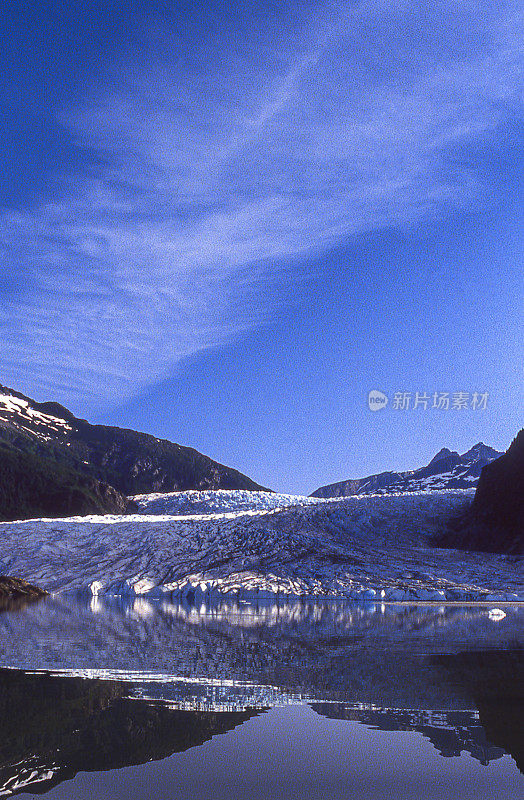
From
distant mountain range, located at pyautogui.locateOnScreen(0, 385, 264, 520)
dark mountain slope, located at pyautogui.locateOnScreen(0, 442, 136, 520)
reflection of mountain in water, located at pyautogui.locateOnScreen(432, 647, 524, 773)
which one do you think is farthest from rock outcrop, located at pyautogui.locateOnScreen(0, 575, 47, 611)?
distant mountain range, located at pyautogui.locateOnScreen(0, 385, 264, 520)

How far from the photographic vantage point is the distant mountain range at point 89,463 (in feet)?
395

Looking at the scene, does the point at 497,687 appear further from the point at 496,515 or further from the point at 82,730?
the point at 496,515

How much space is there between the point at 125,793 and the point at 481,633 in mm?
14889

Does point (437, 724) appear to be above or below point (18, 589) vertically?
above

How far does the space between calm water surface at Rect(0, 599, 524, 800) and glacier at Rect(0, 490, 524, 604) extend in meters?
24.3

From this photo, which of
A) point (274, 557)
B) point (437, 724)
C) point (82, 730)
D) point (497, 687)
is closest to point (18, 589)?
point (274, 557)

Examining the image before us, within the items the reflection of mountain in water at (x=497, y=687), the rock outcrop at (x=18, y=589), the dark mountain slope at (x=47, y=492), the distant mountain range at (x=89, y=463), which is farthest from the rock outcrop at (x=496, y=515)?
the distant mountain range at (x=89, y=463)

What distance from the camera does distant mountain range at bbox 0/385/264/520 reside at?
12031cm

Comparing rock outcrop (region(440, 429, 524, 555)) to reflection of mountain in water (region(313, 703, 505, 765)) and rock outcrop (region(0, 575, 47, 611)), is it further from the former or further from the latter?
reflection of mountain in water (region(313, 703, 505, 765))

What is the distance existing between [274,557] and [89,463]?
444 ft

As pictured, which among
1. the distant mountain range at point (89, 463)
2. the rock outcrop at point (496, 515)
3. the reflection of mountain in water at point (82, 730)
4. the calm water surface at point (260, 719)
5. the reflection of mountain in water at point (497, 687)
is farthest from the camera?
→ the distant mountain range at point (89, 463)

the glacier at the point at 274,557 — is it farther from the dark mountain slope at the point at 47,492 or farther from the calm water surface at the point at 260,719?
the dark mountain slope at the point at 47,492

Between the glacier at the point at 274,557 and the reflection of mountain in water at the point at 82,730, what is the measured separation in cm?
2985

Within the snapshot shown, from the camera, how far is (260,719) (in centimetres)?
752
